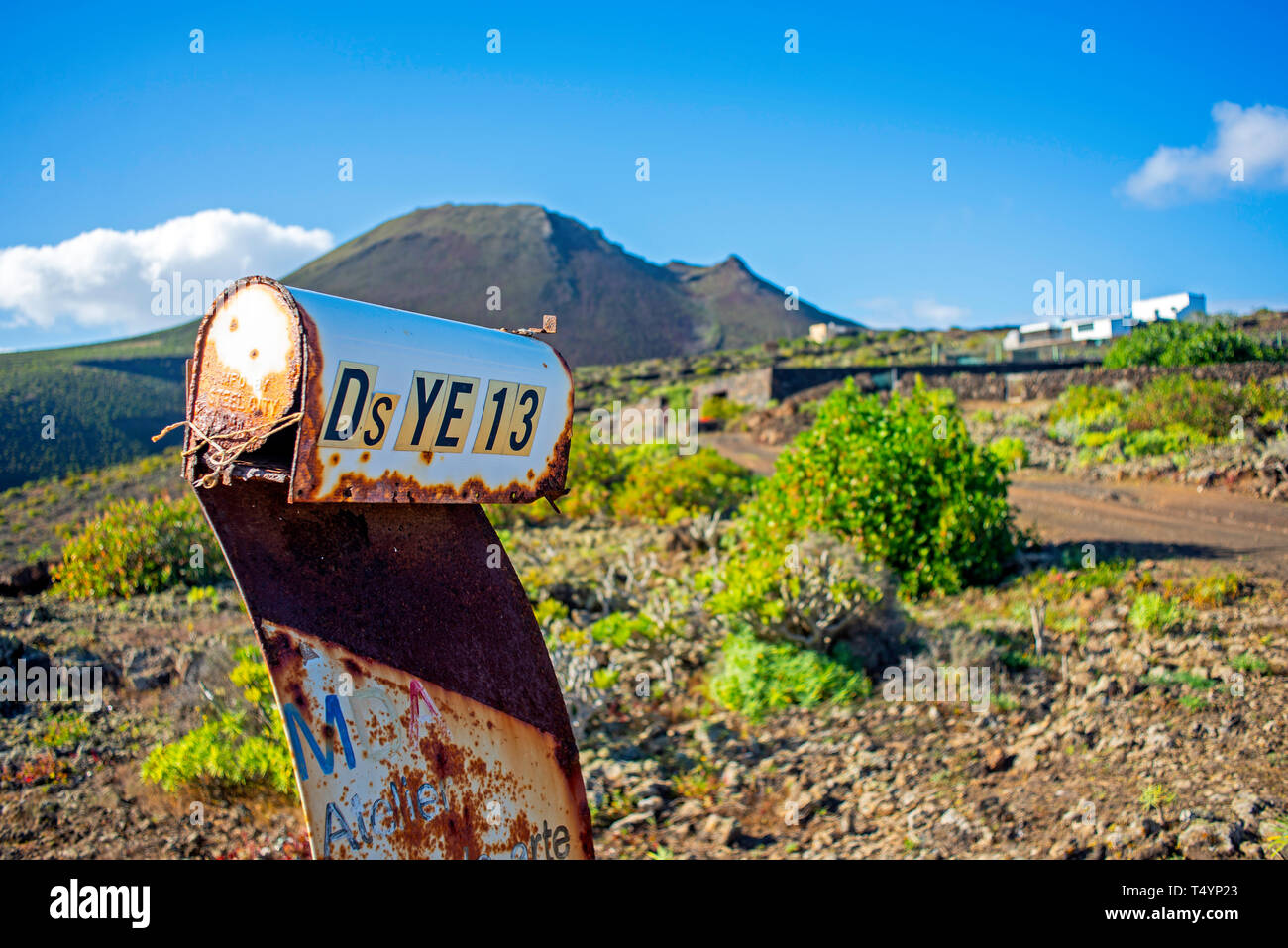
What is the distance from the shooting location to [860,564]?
5.76 metres

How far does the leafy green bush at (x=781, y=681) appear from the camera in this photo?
4.88 meters

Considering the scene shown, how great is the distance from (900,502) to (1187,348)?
15211mm

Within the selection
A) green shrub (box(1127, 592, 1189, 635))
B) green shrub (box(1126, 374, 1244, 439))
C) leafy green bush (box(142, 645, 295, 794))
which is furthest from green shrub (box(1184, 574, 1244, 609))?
green shrub (box(1126, 374, 1244, 439))

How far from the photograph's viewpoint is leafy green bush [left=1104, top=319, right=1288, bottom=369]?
693 inches

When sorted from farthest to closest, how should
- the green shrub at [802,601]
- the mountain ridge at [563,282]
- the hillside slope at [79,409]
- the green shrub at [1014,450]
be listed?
the mountain ridge at [563,282], the hillside slope at [79,409], the green shrub at [1014,450], the green shrub at [802,601]

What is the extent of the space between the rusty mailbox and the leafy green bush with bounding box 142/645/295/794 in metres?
2.15

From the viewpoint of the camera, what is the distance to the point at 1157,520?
831 cm

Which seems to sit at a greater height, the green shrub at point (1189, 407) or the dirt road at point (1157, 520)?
the green shrub at point (1189, 407)

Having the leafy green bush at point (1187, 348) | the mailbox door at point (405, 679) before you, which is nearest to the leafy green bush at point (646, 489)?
the mailbox door at point (405, 679)

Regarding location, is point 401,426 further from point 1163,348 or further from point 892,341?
point 892,341

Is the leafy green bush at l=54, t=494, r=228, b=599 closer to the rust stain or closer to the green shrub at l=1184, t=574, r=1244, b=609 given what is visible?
the rust stain

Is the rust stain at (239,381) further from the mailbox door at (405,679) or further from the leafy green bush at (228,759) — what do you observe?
the leafy green bush at (228,759)

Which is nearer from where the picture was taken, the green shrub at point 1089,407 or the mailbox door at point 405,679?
the mailbox door at point 405,679
